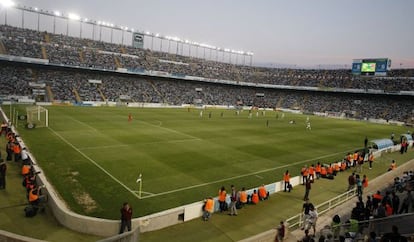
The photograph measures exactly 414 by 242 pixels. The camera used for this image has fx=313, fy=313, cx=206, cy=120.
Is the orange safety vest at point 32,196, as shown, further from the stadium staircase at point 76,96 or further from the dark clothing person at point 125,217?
the stadium staircase at point 76,96

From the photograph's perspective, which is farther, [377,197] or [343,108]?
[343,108]

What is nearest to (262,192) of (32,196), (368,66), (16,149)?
(32,196)

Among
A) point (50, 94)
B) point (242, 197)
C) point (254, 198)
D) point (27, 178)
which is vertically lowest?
point (254, 198)

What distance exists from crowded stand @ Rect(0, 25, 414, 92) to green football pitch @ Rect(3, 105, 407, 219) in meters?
29.9

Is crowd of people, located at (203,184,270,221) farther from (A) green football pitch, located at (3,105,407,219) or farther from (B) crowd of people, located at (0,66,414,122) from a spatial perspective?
(B) crowd of people, located at (0,66,414,122)

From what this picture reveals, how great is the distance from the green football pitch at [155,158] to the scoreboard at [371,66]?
3788 centimetres

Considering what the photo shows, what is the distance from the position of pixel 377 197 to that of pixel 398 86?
70.7m

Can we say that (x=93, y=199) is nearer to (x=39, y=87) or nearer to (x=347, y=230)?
(x=347, y=230)

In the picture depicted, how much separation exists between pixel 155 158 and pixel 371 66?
64230mm

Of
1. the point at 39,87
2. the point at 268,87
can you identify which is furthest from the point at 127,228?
the point at 268,87

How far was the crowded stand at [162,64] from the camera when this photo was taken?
62531 millimetres

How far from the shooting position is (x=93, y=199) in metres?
15.5

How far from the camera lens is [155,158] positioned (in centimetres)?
2355

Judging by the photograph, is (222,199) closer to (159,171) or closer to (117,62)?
(159,171)
